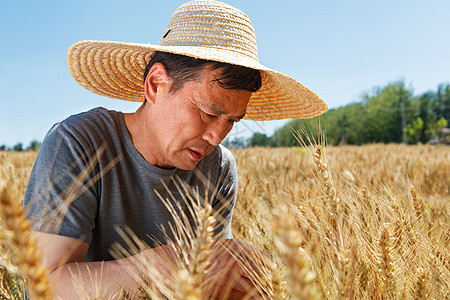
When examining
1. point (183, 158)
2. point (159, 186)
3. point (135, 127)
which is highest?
point (135, 127)

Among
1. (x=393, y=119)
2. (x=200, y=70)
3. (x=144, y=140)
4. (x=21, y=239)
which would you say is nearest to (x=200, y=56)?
(x=200, y=70)

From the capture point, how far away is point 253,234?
172 cm

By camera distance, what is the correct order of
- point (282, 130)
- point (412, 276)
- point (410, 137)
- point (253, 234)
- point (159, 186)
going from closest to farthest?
point (412, 276) < point (159, 186) < point (253, 234) < point (282, 130) < point (410, 137)

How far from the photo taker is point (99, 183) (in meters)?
1.44

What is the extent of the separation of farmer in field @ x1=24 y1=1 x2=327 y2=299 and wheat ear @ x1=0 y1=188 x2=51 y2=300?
0.60m

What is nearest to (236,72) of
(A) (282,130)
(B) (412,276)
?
(B) (412,276)

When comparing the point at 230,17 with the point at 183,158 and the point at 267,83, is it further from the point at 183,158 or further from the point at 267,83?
the point at 183,158

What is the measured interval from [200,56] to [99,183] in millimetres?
666

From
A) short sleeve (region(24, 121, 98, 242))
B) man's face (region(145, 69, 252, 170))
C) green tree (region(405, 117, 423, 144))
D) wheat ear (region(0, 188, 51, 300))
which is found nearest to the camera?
wheat ear (region(0, 188, 51, 300))

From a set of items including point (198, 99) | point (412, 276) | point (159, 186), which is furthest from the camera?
point (159, 186)

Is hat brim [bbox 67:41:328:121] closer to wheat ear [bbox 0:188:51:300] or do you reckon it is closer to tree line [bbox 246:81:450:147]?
wheat ear [bbox 0:188:51:300]

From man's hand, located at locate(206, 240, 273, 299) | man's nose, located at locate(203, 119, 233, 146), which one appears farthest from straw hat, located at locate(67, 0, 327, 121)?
man's hand, located at locate(206, 240, 273, 299)

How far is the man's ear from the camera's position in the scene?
1.47 meters

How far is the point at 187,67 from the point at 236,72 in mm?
204
